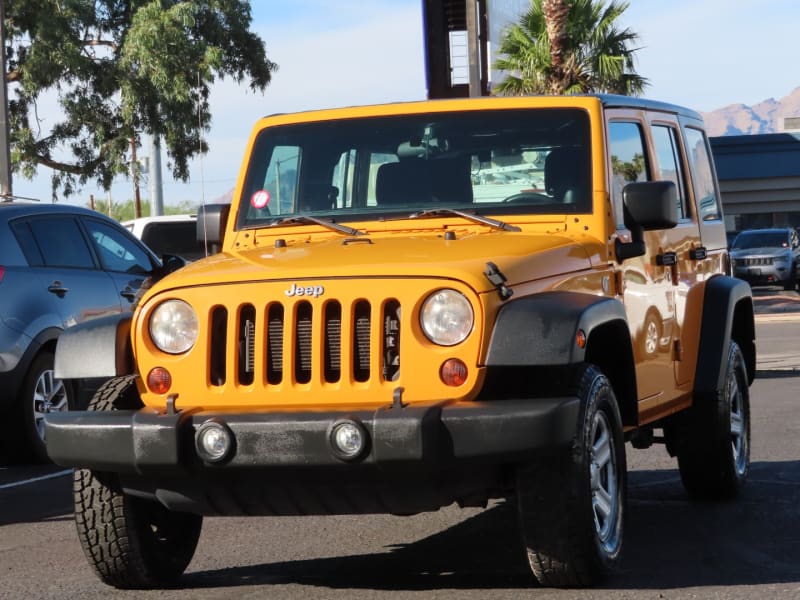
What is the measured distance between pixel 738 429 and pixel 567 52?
71.7 ft

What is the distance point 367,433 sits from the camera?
17.2 ft

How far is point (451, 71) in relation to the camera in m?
36.2

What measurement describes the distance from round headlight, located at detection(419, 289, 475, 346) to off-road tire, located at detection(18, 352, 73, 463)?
5154 millimetres

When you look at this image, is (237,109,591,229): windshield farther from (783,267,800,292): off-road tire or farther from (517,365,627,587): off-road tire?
(783,267,800,292): off-road tire

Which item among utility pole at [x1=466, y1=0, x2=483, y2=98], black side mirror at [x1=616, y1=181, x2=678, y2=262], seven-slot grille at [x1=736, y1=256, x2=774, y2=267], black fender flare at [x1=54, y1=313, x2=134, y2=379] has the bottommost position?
seven-slot grille at [x1=736, y1=256, x2=774, y2=267]

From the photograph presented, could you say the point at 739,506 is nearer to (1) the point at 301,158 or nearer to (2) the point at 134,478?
(1) the point at 301,158

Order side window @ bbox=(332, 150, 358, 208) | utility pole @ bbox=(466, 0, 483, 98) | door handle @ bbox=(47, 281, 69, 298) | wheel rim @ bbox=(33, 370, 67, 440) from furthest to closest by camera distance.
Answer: utility pole @ bbox=(466, 0, 483, 98) → door handle @ bbox=(47, 281, 69, 298) → wheel rim @ bbox=(33, 370, 67, 440) → side window @ bbox=(332, 150, 358, 208)

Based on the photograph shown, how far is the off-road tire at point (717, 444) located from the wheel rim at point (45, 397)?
434 cm

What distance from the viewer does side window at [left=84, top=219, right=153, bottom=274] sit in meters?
11.2

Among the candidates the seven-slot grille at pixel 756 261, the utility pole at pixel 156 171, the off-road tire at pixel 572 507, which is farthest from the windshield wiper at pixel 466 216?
the seven-slot grille at pixel 756 261

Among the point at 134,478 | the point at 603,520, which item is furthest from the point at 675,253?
the point at 134,478

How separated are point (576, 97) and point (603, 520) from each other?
2.06 m

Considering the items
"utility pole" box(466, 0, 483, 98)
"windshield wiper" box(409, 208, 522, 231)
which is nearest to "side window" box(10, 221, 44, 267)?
"windshield wiper" box(409, 208, 522, 231)

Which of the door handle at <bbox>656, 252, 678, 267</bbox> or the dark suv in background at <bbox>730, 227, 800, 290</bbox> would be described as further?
the dark suv in background at <bbox>730, 227, 800, 290</bbox>
